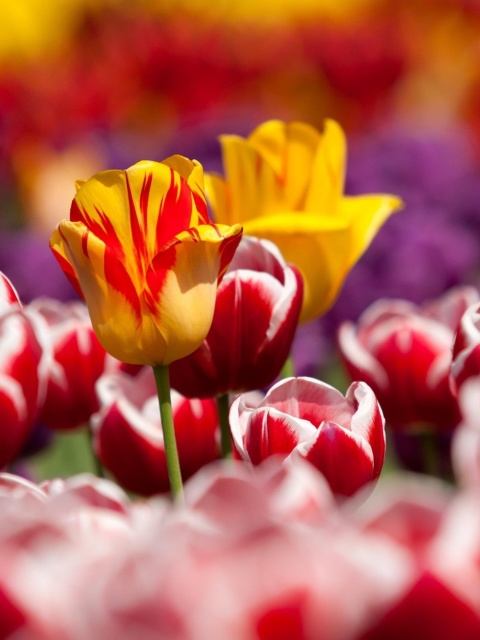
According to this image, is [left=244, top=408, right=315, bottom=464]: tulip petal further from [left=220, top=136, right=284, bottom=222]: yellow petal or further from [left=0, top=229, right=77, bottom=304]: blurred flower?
[left=0, top=229, right=77, bottom=304]: blurred flower

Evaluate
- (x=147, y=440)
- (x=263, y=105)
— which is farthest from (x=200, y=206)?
(x=263, y=105)

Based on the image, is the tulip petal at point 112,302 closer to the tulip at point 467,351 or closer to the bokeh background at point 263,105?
the tulip at point 467,351

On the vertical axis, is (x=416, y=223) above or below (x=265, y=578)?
below

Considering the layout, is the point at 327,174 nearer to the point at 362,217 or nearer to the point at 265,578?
the point at 362,217

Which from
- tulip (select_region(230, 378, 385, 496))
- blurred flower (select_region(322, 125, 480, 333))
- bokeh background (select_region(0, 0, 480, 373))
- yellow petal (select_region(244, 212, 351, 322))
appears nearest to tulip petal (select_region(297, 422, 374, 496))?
tulip (select_region(230, 378, 385, 496))

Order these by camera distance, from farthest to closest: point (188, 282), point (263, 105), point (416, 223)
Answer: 1. point (263, 105)
2. point (416, 223)
3. point (188, 282)

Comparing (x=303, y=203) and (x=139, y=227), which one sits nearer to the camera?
(x=139, y=227)

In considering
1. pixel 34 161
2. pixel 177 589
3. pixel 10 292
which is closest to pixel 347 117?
pixel 34 161
